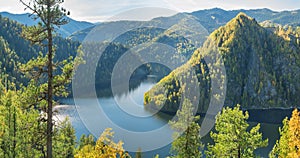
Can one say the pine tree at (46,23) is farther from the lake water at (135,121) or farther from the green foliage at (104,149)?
the lake water at (135,121)

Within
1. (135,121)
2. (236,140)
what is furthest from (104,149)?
(135,121)

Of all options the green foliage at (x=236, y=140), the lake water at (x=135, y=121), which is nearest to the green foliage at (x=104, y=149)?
the green foliage at (x=236, y=140)

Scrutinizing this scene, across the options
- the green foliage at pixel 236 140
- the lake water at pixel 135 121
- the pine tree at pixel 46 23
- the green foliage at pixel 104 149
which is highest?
the pine tree at pixel 46 23

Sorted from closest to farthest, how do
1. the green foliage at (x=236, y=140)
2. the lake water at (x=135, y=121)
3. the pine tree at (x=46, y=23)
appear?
the pine tree at (x=46, y=23)
the green foliage at (x=236, y=140)
the lake water at (x=135, y=121)

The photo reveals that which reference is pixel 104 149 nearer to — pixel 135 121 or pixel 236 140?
pixel 236 140

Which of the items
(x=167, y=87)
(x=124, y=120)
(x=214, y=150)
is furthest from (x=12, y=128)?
(x=167, y=87)

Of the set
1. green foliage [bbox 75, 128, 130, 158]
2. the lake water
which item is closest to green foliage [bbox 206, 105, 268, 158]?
green foliage [bbox 75, 128, 130, 158]

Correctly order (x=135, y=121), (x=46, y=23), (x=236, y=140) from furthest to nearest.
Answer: (x=135, y=121) < (x=236, y=140) < (x=46, y=23)

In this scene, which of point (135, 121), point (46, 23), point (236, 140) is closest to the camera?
point (46, 23)

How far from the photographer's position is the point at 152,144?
87.9m

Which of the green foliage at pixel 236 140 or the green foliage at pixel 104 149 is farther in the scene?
the green foliage at pixel 236 140

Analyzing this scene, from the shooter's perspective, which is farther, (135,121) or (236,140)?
(135,121)

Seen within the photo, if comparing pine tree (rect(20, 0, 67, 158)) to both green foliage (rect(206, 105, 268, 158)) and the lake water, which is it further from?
the lake water

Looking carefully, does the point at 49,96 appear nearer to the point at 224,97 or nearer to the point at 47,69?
the point at 47,69
